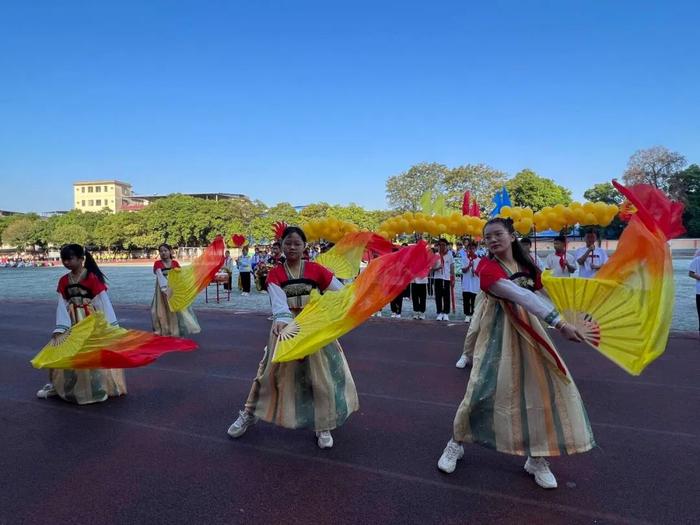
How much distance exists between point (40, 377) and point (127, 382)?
122 cm

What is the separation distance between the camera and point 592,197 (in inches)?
2035

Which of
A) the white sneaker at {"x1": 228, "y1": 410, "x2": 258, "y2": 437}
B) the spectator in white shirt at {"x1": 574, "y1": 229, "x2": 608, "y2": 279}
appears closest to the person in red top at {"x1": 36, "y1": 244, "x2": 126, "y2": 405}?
the white sneaker at {"x1": 228, "y1": 410, "x2": 258, "y2": 437}

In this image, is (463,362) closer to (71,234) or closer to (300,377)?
(300,377)

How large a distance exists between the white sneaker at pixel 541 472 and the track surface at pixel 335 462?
5cm

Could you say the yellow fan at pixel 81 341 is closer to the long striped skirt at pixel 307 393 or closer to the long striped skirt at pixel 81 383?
the long striped skirt at pixel 81 383

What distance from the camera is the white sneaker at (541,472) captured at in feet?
9.67

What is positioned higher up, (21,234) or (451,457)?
(21,234)

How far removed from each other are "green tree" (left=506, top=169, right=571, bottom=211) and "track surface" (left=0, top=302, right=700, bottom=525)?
39004 millimetres

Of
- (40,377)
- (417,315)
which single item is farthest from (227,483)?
(417,315)

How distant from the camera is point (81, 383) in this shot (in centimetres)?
462

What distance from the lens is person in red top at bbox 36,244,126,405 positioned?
446cm

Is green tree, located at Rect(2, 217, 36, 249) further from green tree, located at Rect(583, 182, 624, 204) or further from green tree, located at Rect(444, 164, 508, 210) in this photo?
green tree, located at Rect(583, 182, 624, 204)

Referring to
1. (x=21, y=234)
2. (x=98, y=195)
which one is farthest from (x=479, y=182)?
(x=98, y=195)

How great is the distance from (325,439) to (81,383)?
2586mm
